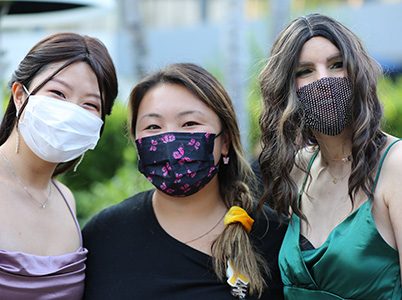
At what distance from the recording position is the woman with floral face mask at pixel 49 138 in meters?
2.91

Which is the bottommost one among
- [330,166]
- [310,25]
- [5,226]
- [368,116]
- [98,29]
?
[98,29]

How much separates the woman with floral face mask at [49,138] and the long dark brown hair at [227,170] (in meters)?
0.24

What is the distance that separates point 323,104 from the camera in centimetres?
280

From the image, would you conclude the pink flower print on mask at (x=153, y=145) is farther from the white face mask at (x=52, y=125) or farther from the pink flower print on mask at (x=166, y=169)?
the white face mask at (x=52, y=125)

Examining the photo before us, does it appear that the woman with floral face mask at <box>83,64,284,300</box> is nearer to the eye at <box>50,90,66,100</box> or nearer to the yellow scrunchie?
the yellow scrunchie

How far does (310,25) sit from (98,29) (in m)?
18.6

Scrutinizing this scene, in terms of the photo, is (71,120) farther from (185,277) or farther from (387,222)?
(387,222)

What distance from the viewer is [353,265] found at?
105 inches

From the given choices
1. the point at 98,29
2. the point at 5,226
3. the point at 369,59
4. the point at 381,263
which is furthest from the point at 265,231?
the point at 98,29

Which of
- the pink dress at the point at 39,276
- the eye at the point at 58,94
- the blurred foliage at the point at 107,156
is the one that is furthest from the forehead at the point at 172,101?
the blurred foliage at the point at 107,156

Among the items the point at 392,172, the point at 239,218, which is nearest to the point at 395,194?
the point at 392,172

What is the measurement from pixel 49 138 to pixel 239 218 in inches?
34.5

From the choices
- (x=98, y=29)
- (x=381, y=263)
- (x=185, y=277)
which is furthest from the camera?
(x=98, y=29)

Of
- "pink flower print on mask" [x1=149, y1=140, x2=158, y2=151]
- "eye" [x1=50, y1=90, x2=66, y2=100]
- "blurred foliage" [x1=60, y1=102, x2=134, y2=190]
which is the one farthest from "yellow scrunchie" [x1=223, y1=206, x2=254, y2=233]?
"blurred foliage" [x1=60, y1=102, x2=134, y2=190]
